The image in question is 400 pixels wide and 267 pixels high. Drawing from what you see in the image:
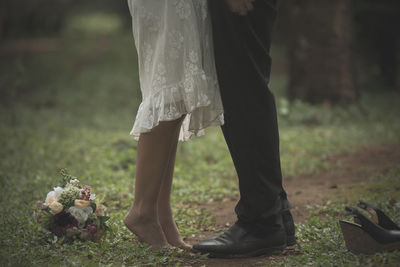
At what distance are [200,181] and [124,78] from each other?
10.2m

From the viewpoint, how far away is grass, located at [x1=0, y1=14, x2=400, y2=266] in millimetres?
2809

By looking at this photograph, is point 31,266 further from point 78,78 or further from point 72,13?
point 72,13

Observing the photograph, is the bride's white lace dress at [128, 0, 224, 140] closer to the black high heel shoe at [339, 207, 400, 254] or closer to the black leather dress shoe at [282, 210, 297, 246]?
the black leather dress shoe at [282, 210, 297, 246]

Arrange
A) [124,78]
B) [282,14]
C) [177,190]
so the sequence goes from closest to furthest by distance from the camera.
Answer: [177,190] < [282,14] < [124,78]

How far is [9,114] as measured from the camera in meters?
8.78

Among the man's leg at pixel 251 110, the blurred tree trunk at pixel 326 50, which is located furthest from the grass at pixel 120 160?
the blurred tree trunk at pixel 326 50

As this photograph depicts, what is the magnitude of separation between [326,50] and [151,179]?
677cm

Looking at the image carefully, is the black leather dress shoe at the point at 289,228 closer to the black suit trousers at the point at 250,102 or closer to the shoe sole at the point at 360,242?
the black suit trousers at the point at 250,102

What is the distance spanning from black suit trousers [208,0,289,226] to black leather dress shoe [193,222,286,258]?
8cm

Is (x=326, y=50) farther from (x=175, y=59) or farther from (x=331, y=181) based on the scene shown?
(x=175, y=59)

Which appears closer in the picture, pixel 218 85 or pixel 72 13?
pixel 218 85

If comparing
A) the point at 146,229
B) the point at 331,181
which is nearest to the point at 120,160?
the point at 331,181

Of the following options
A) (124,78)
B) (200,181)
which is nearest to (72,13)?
(124,78)

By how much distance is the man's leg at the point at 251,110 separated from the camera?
2629 millimetres
